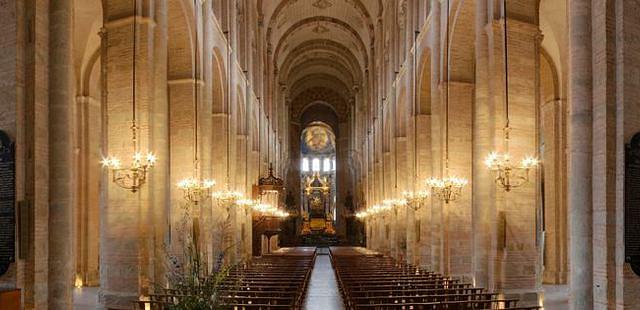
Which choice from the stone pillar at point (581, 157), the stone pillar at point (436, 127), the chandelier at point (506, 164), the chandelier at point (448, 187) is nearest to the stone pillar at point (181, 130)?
the chandelier at point (448, 187)

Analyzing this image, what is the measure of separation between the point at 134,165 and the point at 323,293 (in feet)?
30.1

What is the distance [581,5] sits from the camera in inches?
431

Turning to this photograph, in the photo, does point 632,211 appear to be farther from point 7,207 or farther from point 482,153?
point 7,207

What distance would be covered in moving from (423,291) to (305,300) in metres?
5.44

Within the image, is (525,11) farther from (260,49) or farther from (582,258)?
(260,49)

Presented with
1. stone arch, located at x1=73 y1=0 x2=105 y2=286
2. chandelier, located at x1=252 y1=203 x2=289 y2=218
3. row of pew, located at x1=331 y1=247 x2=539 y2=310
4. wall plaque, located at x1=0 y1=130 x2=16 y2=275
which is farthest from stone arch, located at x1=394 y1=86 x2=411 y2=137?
wall plaque, located at x1=0 y1=130 x2=16 y2=275

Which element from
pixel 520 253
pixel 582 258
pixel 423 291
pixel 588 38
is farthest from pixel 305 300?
pixel 588 38

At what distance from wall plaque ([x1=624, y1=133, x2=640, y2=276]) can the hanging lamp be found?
1303 centimetres

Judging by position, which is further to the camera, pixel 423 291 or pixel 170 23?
pixel 170 23

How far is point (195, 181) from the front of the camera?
2025cm

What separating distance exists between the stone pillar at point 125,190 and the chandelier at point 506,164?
25.5 feet

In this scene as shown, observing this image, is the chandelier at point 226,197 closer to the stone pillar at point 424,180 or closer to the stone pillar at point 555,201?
the stone pillar at point 424,180

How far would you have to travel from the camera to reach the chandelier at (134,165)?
15.1m

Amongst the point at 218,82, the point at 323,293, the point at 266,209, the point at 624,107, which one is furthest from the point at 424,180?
the point at 624,107
